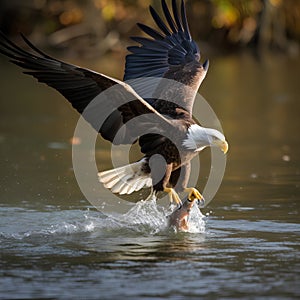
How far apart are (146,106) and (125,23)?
72.1 ft

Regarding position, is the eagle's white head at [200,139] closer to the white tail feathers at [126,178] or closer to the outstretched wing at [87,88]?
the outstretched wing at [87,88]

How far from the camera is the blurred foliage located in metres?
27.0

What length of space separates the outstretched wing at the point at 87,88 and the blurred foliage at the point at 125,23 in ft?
64.6

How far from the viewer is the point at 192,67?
811 centimetres

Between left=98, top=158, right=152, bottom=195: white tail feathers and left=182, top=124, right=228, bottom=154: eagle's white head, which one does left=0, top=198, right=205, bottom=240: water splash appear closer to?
left=98, top=158, right=152, bottom=195: white tail feathers

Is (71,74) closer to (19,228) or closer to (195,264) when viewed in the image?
(19,228)

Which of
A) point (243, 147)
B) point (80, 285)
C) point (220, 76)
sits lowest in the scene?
point (80, 285)

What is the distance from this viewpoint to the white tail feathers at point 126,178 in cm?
721

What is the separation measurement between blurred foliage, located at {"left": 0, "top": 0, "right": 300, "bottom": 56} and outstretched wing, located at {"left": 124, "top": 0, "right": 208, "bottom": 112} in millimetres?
18089

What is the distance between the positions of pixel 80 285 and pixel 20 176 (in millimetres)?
3720

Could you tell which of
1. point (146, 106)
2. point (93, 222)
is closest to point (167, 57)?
point (146, 106)

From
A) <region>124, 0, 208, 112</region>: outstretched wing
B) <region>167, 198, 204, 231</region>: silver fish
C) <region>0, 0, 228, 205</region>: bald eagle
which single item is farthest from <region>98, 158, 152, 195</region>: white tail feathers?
<region>124, 0, 208, 112</region>: outstretched wing

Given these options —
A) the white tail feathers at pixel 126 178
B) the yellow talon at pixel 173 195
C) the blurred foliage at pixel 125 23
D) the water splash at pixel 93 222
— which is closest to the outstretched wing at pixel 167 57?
the white tail feathers at pixel 126 178

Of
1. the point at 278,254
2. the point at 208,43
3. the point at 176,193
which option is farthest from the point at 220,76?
the point at 278,254
